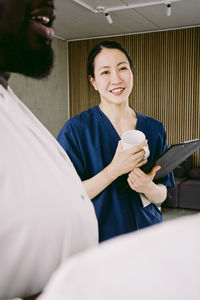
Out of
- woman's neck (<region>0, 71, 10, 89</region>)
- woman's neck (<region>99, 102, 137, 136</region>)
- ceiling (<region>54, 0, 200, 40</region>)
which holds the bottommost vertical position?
woman's neck (<region>99, 102, 137, 136</region>)

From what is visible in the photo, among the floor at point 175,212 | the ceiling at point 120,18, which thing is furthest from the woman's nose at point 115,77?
the floor at point 175,212

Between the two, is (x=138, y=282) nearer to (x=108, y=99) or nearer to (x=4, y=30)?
(x=4, y=30)

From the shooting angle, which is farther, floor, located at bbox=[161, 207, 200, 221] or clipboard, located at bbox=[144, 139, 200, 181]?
floor, located at bbox=[161, 207, 200, 221]

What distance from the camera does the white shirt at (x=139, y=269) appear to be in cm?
29

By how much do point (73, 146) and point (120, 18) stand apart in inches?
194

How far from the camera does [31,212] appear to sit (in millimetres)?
550

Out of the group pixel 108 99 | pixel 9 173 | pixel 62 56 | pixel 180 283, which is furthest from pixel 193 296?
pixel 62 56

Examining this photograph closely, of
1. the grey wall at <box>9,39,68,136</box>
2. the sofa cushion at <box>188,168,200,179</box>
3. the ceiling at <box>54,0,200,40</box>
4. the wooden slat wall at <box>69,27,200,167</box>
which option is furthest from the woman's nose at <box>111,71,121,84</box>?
the wooden slat wall at <box>69,27,200,167</box>

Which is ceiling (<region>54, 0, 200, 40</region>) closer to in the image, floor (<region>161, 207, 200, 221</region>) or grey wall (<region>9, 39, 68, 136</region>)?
grey wall (<region>9, 39, 68, 136</region>)

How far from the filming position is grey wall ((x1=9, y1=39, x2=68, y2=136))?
6.26m

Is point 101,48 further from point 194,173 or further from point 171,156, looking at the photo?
point 194,173

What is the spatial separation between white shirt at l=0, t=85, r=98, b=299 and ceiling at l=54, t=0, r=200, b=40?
15.5 ft

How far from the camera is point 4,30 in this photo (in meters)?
0.72

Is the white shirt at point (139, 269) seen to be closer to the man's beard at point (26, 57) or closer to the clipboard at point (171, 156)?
the man's beard at point (26, 57)
